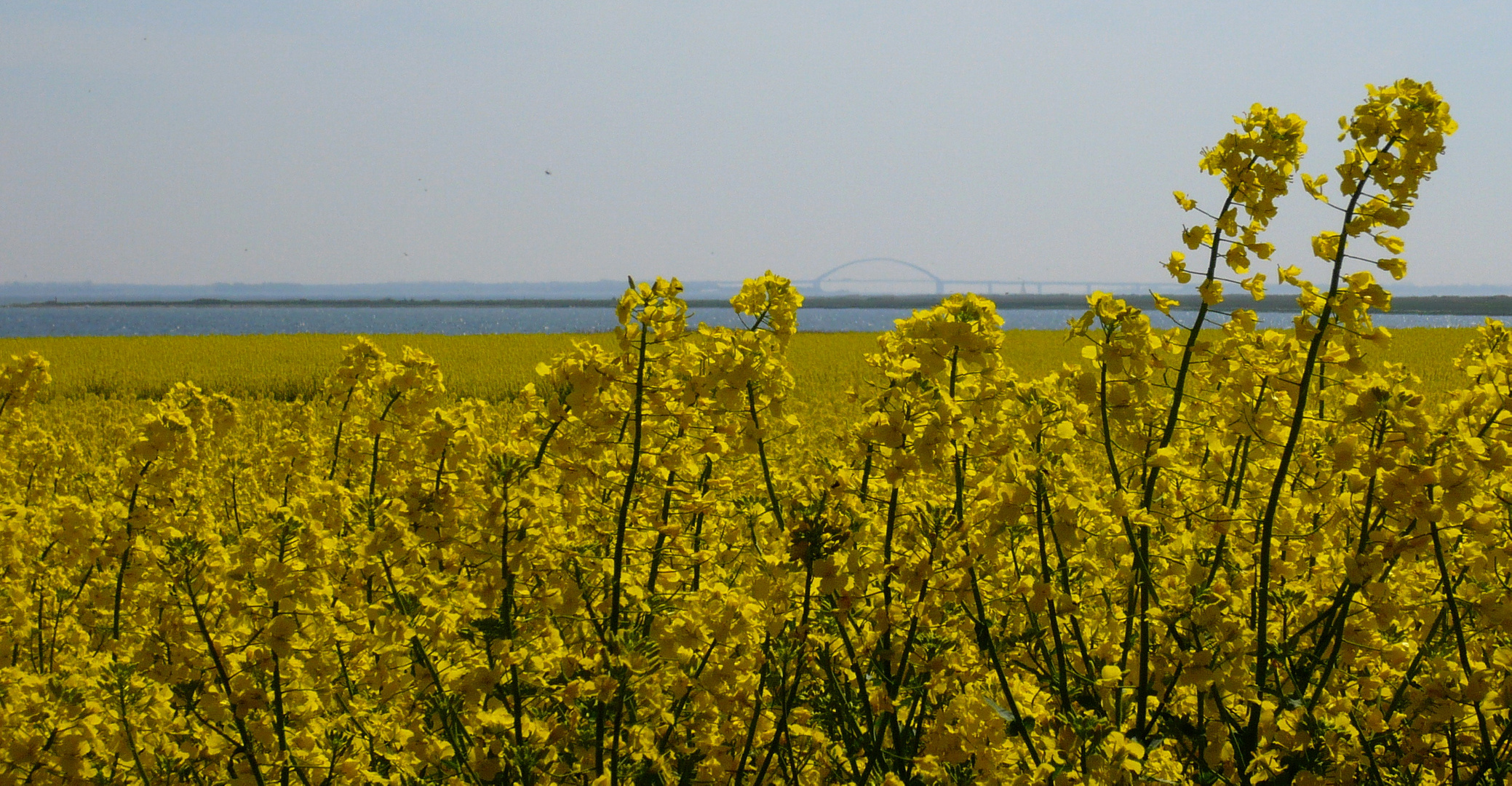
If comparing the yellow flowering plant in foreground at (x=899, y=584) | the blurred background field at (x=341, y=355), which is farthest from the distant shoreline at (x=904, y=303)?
the yellow flowering plant in foreground at (x=899, y=584)

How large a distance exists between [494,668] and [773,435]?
1027 mm

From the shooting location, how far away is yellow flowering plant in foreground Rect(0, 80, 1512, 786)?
2.09 m

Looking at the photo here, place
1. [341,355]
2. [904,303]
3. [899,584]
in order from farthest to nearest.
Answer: [904,303] < [341,355] < [899,584]

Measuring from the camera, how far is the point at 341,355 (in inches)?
609

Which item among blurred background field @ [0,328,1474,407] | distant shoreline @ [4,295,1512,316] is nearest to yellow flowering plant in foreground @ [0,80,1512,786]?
blurred background field @ [0,328,1474,407]

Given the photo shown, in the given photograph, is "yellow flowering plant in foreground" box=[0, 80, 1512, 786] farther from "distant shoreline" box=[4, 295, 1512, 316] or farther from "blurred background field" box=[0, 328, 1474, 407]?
"distant shoreline" box=[4, 295, 1512, 316]

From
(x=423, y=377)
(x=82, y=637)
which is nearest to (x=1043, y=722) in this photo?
(x=423, y=377)

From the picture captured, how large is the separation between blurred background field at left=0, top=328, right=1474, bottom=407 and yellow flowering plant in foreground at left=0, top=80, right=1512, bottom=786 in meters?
10.6

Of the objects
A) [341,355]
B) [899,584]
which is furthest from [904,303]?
[899,584]

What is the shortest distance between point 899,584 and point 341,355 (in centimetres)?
1511

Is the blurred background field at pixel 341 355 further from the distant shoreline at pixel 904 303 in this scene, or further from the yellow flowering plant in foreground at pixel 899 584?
the distant shoreline at pixel 904 303

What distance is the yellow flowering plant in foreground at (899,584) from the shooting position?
209cm

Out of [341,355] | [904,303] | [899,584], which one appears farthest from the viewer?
[904,303]

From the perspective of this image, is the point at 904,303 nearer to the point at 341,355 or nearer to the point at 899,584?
the point at 341,355
